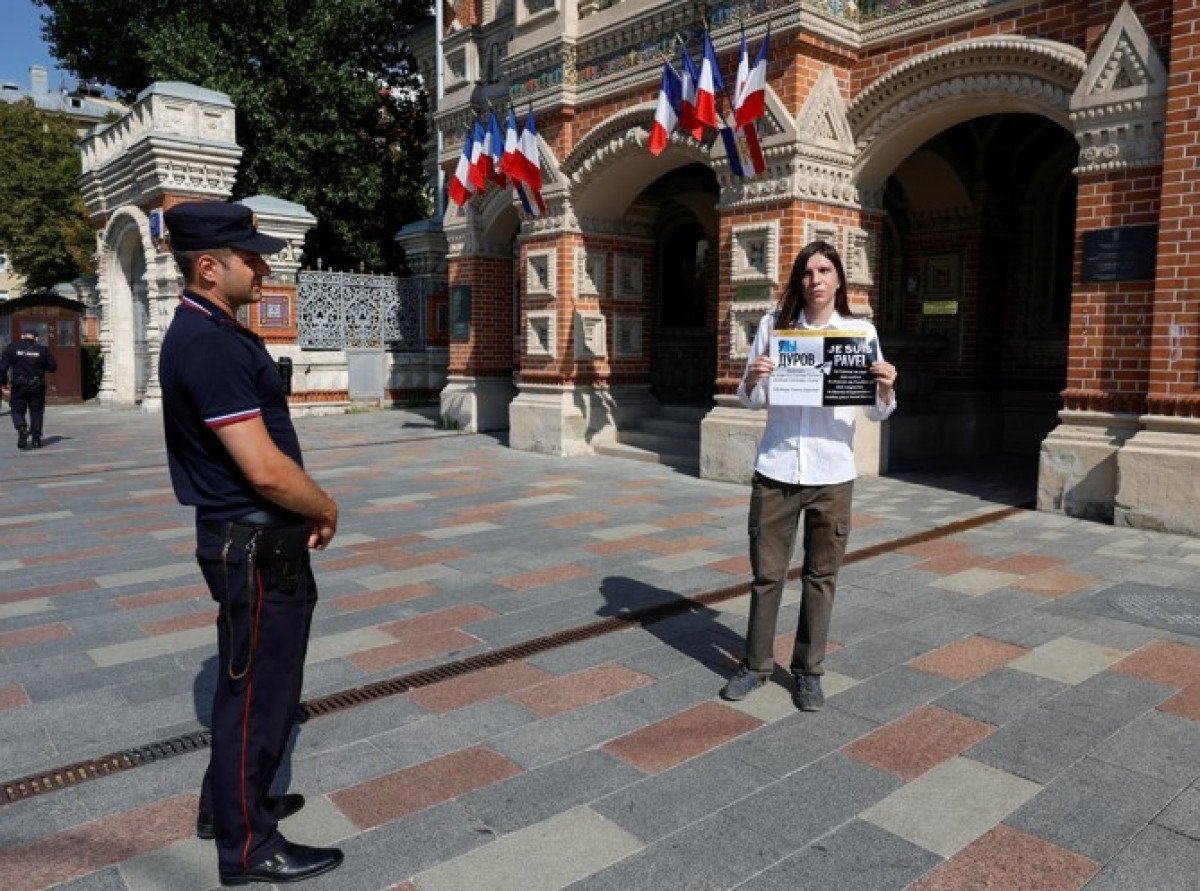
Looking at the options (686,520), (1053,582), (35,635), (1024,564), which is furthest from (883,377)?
(35,635)

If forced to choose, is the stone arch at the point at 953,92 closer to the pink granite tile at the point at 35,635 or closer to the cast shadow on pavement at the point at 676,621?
the cast shadow on pavement at the point at 676,621

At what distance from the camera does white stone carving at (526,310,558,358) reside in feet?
38.9

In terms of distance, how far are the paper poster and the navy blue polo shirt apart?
6.63ft

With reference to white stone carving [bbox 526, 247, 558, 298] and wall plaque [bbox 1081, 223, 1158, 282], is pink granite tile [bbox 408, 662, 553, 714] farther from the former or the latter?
white stone carving [bbox 526, 247, 558, 298]

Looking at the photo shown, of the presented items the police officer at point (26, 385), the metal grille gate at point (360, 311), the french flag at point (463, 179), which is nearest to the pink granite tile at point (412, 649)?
the french flag at point (463, 179)

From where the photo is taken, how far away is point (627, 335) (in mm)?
12336

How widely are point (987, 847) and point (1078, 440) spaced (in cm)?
574

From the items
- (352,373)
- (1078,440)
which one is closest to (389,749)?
(1078,440)

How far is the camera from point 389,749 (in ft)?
11.2

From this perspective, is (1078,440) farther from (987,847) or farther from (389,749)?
(389,749)

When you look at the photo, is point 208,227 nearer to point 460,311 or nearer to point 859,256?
point 859,256

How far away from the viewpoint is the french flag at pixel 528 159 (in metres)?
11.2

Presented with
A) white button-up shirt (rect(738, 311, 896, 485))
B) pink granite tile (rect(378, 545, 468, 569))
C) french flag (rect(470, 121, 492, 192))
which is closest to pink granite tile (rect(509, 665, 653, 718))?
white button-up shirt (rect(738, 311, 896, 485))

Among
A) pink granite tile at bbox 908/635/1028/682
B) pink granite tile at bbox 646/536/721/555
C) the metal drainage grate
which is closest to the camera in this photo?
the metal drainage grate
